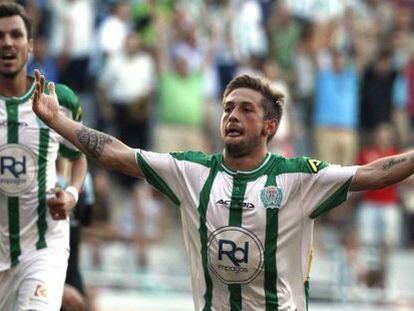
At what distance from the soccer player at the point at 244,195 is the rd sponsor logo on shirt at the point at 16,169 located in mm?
1091

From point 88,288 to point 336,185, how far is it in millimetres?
6802

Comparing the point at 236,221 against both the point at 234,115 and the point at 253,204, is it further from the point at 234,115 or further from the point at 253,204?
the point at 234,115

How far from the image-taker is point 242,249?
8641 mm

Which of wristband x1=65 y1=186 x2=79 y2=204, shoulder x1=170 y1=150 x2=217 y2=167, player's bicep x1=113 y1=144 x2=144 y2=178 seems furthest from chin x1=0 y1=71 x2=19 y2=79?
shoulder x1=170 y1=150 x2=217 y2=167

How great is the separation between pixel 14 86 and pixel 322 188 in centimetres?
260

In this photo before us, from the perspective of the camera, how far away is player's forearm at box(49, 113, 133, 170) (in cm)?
870

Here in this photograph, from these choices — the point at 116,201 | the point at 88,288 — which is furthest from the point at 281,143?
the point at 88,288

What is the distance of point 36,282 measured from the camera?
9578mm

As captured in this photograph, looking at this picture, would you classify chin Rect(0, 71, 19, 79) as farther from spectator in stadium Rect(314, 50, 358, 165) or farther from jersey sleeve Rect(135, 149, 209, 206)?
spectator in stadium Rect(314, 50, 358, 165)

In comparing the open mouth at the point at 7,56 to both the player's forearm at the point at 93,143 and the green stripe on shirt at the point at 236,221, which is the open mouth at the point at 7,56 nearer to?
the player's forearm at the point at 93,143

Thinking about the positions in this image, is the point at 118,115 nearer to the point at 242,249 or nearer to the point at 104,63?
the point at 104,63

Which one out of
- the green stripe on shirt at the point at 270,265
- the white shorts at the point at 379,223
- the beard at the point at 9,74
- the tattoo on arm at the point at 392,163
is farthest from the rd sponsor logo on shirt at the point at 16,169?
the white shorts at the point at 379,223

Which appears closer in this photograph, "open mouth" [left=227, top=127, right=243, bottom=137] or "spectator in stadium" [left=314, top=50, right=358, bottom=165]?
"open mouth" [left=227, top=127, right=243, bottom=137]

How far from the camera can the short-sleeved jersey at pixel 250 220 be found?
8.67 meters
